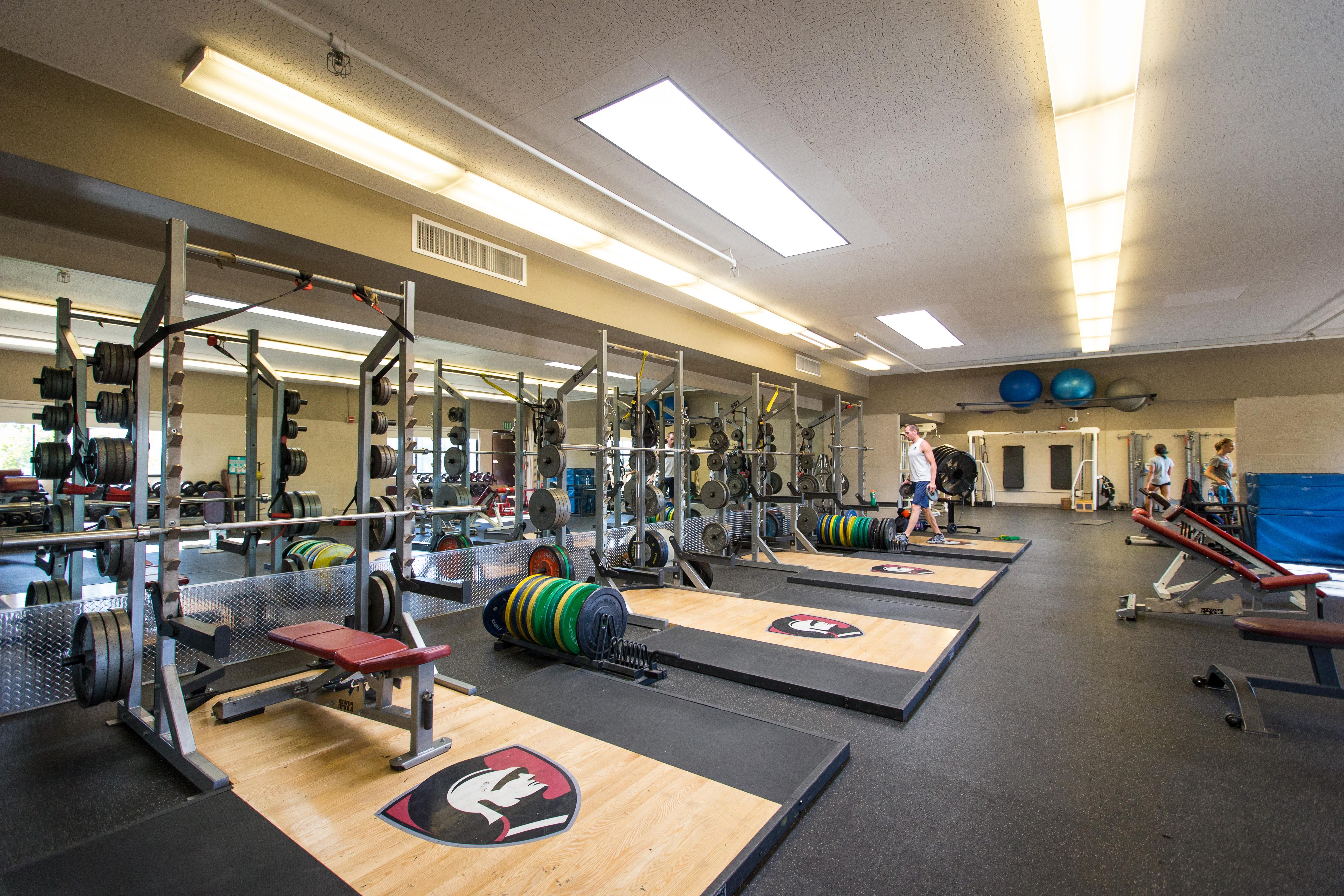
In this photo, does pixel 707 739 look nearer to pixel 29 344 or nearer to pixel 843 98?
pixel 843 98

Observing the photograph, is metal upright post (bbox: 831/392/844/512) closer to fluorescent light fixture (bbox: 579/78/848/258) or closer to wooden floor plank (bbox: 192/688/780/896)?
fluorescent light fixture (bbox: 579/78/848/258)

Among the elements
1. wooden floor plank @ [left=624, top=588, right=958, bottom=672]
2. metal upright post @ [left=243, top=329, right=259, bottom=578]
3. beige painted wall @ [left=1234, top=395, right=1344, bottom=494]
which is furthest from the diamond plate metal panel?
beige painted wall @ [left=1234, top=395, right=1344, bottom=494]

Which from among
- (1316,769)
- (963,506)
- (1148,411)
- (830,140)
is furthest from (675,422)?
(1148,411)

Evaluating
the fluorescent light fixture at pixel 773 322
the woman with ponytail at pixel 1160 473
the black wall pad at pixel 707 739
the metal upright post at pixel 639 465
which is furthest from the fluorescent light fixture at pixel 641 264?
the woman with ponytail at pixel 1160 473

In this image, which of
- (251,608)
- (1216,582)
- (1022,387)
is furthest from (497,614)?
(1022,387)

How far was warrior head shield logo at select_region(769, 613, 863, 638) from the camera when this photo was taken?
3.62 metres

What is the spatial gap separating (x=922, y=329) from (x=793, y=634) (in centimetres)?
477

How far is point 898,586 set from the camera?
4.94 metres

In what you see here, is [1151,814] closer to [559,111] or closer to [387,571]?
[387,571]

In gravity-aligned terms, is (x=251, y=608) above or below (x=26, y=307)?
below

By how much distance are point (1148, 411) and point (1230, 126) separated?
1155 centimetres

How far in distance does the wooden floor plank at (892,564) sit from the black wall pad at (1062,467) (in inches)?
353

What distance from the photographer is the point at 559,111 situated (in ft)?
8.68

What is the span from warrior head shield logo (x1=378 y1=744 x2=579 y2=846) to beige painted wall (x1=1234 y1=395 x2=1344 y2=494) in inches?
334
